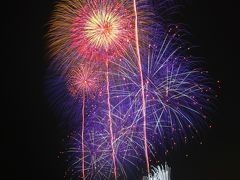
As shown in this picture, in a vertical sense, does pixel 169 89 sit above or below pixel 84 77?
below

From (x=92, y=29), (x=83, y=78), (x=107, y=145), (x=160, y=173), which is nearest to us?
(x=92, y=29)

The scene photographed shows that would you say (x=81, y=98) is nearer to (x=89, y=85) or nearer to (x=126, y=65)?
(x=89, y=85)

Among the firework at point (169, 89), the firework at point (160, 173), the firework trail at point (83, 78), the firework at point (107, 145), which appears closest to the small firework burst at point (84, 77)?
the firework trail at point (83, 78)

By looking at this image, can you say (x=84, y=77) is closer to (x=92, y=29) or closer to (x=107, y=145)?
(x=92, y=29)

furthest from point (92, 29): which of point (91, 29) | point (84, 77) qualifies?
point (84, 77)

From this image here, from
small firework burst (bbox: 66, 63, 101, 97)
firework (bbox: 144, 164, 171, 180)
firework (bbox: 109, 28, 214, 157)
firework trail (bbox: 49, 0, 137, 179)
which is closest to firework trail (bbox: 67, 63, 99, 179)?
small firework burst (bbox: 66, 63, 101, 97)

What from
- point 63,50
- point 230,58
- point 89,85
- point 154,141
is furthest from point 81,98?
point 230,58

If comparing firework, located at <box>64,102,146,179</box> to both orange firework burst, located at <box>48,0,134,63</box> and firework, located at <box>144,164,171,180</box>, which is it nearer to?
firework, located at <box>144,164,171,180</box>

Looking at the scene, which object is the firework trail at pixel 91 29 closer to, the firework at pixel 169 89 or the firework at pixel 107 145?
the firework at pixel 169 89
